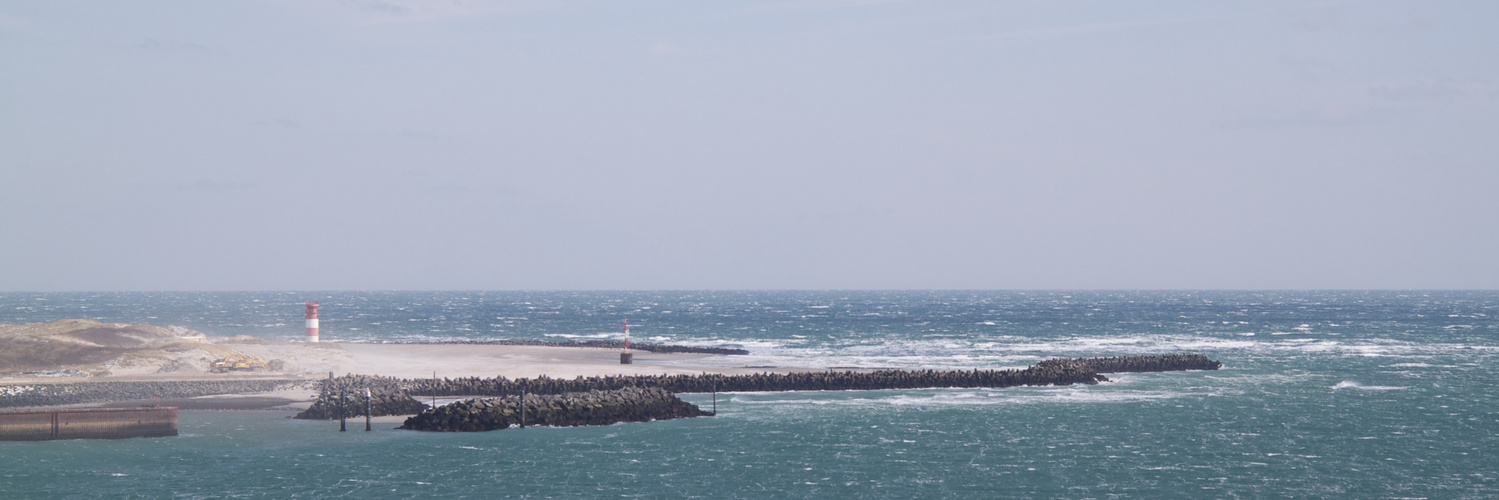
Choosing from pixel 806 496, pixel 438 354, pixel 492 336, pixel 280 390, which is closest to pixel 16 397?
pixel 280 390

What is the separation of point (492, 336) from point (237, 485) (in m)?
81.9

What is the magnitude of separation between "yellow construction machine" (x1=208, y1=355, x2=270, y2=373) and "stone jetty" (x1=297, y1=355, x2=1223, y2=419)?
7427 mm

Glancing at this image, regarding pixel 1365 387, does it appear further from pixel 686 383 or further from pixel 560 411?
pixel 560 411

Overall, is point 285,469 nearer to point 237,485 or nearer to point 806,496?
point 237,485

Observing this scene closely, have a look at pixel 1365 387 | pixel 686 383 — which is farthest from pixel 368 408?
pixel 1365 387

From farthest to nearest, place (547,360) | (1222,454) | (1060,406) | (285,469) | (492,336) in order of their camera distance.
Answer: (492,336)
(547,360)
(1060,406)
(1222,454)
(285,469)

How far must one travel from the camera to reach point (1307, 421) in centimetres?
4519

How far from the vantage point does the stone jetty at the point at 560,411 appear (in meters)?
41.3

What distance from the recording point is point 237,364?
56.2 metres

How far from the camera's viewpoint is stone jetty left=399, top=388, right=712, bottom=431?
41.3 meters

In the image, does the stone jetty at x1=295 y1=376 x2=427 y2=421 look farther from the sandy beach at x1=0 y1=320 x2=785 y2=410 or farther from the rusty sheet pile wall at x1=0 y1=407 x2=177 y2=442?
the rusty sheet pile wall at x1=0 y1=407 x2=177 y2=442

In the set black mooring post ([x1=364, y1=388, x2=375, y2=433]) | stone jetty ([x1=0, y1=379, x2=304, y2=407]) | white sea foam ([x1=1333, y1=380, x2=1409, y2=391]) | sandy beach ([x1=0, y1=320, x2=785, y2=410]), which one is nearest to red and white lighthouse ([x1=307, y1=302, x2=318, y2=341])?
sandy beach ([x1=0, y1=320, x2=785, y2=410])

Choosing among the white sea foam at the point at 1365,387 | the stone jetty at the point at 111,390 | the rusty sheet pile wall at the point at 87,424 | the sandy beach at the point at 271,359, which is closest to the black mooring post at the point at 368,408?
the sandy beach at the point at 271,359

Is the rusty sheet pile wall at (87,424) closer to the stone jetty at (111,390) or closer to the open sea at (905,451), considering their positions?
the open sea at (905,451)
